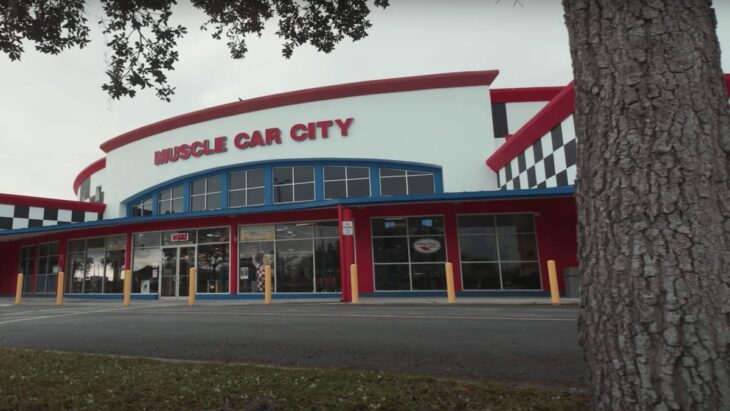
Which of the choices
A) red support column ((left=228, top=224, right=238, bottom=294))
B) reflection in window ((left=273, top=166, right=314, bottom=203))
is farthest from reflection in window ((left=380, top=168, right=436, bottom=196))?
red support column ((left=228, top=224, right=238, bottom=294))

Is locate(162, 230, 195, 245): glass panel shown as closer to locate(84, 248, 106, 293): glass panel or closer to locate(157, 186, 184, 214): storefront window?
locate(157, 186, 184, 214): storefront window

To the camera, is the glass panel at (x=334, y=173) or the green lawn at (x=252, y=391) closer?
the green lawn at (x=252, y=391)

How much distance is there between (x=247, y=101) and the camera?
63.1 feet

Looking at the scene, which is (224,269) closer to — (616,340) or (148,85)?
(148,85)

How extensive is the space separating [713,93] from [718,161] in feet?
1.01

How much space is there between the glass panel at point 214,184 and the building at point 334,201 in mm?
117

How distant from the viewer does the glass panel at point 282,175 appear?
1869 cm

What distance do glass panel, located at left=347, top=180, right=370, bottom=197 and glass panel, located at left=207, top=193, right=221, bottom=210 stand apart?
614 centimetres

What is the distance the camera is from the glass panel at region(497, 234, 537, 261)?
1405 cm

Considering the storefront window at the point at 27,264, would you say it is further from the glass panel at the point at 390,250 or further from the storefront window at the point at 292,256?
the glass panel at the point at 390,250

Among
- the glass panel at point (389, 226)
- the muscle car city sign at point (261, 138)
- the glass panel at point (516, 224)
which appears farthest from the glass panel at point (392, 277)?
the muscle car city sign at point (261, 138)

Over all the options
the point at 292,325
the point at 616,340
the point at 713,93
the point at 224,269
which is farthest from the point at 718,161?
the point at 224,269

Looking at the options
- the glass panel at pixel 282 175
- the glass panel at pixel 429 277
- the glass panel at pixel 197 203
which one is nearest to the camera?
the glass panel at pixel 429 277

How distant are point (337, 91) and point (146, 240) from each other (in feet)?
33.0
